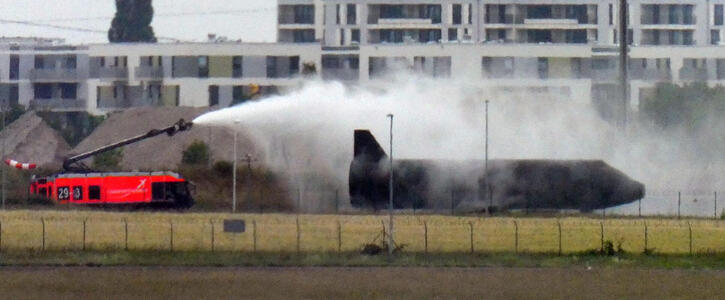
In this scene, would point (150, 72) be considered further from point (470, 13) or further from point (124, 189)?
point (124, 189)

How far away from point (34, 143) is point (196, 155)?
799 inches

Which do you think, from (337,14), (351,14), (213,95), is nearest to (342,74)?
(213,95)

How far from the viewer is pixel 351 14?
14750 centimetres

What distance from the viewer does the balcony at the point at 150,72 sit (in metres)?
124

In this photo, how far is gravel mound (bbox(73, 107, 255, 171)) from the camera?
353 feet

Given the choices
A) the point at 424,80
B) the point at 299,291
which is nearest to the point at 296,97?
the point at 424,80

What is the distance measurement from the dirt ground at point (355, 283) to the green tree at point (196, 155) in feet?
149

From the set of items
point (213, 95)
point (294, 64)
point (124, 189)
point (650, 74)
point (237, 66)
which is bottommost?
point (124, 189)

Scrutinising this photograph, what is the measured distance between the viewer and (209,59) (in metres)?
123

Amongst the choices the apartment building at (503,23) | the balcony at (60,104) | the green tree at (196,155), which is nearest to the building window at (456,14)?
the apartment building at (503,23)

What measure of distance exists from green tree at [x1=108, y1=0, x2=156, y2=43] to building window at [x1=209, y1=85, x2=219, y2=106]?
27.4m

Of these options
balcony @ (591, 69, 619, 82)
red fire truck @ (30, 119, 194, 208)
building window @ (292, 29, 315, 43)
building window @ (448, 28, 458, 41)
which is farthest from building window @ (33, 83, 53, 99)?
balcony @ (591, 69, 619, 82)

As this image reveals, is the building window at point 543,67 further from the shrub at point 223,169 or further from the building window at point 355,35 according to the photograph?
the shrub at point 223,169

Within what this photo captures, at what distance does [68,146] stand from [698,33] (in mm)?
61834
